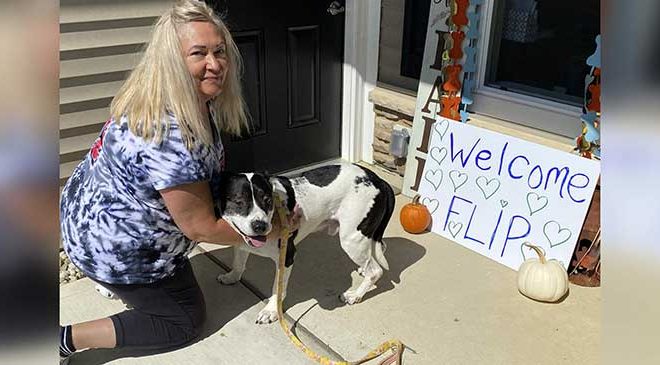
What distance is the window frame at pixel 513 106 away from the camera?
3252 mm

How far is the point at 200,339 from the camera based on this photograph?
8.62ft

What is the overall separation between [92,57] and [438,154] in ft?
6.58

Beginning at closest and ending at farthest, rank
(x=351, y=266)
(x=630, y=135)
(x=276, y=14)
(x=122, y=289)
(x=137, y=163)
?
(x=630, y=135), (x=137, y=163), (x=122, y=289), (x=351, y=266), (x=276, y=14)

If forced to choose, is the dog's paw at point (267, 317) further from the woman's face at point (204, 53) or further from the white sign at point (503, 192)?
the white sign at point (503, 192)

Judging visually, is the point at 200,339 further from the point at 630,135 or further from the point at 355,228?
the point at 630,135

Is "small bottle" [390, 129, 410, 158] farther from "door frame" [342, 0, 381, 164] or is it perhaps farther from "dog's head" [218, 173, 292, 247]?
"dog's head" [218, 173, 292, 247]

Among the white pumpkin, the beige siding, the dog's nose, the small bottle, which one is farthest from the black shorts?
the small bottle

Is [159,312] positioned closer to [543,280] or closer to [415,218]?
[415,218]

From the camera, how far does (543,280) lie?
2.88 metres

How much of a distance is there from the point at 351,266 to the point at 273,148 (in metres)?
1.23

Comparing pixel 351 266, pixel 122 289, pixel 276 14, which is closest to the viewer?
pixel 122 289

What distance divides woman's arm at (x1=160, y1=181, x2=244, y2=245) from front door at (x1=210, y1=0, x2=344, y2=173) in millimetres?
1569

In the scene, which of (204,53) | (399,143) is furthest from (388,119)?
(204,53)

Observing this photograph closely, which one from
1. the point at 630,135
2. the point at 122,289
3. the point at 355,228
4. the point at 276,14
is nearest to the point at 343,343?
the point at 355,228
